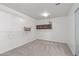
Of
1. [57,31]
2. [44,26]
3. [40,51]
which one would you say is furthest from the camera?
[44,26]

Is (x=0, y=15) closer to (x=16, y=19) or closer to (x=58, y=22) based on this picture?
(x=16, y=19)

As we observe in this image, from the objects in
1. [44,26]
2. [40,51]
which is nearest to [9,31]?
[40,51]

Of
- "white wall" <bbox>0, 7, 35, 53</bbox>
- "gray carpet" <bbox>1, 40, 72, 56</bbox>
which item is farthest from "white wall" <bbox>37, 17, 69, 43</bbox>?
"white wall" <bbox>0, 7, 35, 53</bbox>

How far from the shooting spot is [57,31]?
17.8 feet

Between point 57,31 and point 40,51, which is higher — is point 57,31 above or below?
above

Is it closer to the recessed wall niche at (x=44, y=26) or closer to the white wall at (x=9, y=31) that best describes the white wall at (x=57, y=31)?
the recessed wall niche at (x=44, y=26)

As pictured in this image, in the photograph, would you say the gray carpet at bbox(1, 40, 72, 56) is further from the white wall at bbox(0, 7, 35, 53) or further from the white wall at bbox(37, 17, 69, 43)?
the white wall at bbox(37, 17, 69, 43)

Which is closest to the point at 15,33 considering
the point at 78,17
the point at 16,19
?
the point at 16,19

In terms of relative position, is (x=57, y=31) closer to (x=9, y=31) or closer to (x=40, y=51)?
(x=40, y=51)

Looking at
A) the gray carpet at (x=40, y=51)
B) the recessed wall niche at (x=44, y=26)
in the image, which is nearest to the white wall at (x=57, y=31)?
the recessed wall niche at (x=44, y=26)

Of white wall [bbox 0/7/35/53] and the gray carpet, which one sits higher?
white wall [bbox 0/7/35/53]

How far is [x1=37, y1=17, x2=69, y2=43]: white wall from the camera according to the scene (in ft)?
16.4

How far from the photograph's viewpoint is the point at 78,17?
2.31 metres

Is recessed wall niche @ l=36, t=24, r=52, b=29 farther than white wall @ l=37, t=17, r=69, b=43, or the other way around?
recessed wall niche @ l=36, t=24, r=52, b=29
